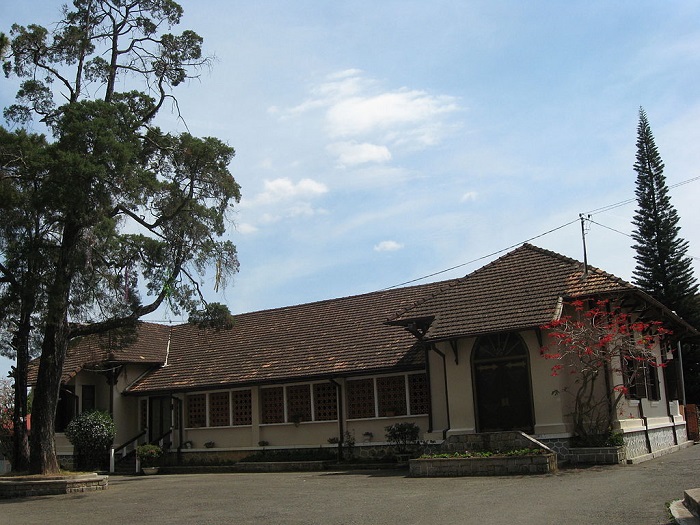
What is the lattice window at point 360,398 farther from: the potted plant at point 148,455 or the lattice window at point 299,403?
the potted plant at point 148,455

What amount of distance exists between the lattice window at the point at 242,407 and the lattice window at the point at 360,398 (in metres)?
3.81

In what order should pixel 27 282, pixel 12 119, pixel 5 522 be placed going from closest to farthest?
1. pixel 5 522
2. pixel 27 282
3. pixel 12 119

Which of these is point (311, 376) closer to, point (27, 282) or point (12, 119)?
point (27, 282)

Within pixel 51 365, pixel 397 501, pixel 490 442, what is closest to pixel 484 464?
pixel 490 442

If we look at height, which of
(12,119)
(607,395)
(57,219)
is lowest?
(607,395)

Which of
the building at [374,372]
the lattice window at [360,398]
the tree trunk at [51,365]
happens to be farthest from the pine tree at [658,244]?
the tree trunk at [51,365]

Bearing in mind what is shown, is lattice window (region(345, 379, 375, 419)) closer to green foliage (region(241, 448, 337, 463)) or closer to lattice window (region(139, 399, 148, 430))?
green foliage (region(241, 448, 337, 463))

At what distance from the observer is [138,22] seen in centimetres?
2064

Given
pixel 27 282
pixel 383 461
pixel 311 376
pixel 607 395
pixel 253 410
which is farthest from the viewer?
pixel 253 410

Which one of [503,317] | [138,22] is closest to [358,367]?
[503,317]

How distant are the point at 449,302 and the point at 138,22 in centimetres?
1131

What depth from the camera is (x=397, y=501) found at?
1277 centimetres

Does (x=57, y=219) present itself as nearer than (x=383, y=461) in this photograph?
Yes

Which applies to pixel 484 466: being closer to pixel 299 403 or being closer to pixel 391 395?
pixel 391 395
